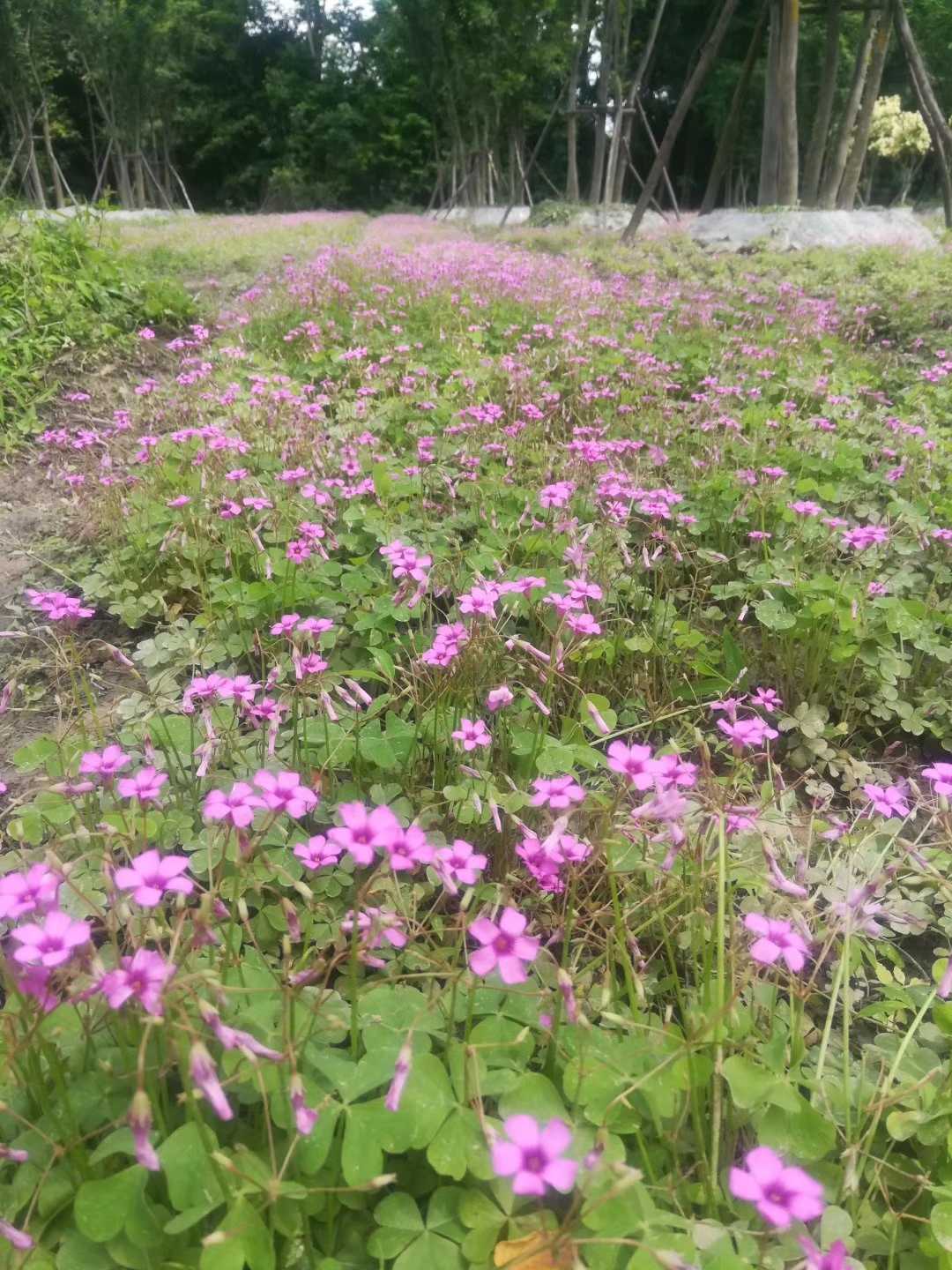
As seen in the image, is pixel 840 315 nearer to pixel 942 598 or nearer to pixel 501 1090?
pixel 942 598

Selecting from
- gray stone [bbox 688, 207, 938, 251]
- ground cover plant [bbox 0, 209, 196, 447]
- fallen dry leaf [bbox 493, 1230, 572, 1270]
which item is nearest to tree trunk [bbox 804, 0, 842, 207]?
gray stone [bbox 688, 207, 938, 251]

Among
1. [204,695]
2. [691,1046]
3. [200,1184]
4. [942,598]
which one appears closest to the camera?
[200,1184]

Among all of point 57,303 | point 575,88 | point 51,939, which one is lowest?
point 51,939

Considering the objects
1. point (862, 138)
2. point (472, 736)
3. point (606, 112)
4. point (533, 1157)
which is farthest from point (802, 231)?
point (533, 1157)

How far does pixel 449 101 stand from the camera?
34.3 metres

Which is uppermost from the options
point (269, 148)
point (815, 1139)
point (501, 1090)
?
point (269, 148)

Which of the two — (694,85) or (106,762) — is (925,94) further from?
(106,762)

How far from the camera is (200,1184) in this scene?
109cm

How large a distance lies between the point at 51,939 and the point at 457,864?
650 millimetres

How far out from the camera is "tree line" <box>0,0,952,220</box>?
1989 cm

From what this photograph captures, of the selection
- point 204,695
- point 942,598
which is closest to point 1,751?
point 204,695

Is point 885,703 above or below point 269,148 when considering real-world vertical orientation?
below

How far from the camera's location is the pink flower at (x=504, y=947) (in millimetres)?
1132

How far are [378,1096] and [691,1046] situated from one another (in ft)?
1.71
